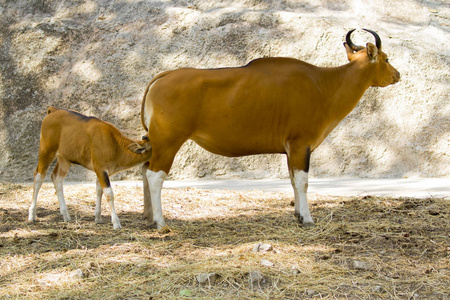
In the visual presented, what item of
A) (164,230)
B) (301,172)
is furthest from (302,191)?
(164,230)

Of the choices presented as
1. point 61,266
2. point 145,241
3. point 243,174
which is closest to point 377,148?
point 243,174

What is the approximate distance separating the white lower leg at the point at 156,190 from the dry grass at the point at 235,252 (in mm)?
173

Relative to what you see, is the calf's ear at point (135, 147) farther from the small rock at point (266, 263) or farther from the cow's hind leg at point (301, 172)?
the small rock at point (266, 263)

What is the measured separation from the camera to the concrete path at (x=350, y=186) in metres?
7.39

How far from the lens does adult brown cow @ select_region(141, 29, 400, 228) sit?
5254 millimetres

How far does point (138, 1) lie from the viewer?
454 inches

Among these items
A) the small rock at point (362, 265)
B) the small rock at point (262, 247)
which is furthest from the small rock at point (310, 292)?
the small rock at point (262, 247)

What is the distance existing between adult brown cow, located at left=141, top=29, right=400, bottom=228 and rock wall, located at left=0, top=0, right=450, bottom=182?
431 centimetres

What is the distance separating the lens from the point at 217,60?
10.4 m

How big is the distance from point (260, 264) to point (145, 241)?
4.39ft

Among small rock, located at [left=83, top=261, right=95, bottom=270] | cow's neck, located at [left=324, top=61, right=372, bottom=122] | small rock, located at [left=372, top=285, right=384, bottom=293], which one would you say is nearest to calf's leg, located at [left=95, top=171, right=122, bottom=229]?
small rock, located at [left=83, top=261, right=95, bottom=270]

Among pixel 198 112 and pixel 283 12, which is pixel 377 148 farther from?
pixel 198 112

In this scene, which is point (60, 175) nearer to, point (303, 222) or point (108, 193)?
point (108, 193)

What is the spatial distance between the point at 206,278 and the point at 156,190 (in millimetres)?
1844
